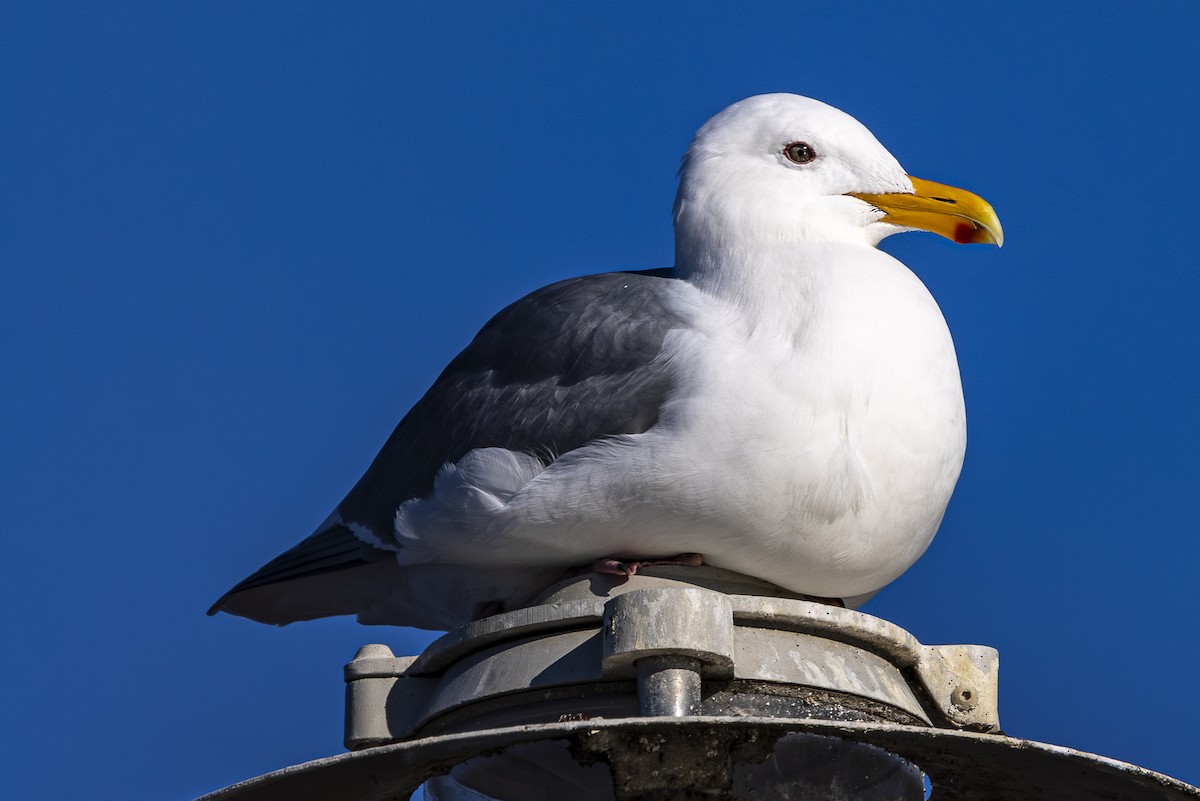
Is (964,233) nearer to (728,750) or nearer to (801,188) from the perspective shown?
(801,188)

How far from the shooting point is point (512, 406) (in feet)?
18.7

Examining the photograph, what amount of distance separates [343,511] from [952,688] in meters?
2.35

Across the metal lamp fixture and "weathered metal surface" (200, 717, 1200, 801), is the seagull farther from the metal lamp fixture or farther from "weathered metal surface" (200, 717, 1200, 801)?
"weathered metal surface" (200, 717, 1200, 801)

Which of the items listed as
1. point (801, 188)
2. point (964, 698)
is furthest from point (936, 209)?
point (964, 698)

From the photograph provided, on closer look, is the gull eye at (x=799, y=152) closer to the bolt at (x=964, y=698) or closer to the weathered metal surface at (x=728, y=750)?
the bolt at (x=964, y=698)

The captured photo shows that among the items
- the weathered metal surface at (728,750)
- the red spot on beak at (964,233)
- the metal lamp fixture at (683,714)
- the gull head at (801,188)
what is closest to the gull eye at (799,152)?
the gull head at (801,188)

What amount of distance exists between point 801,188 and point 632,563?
5.20 feet

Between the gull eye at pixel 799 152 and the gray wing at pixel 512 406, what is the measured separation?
1.99 feet

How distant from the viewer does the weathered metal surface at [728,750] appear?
3.62 m

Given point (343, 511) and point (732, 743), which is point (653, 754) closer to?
point (732, 743)

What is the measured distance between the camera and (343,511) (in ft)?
20.6

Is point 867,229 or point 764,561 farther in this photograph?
point 867,229

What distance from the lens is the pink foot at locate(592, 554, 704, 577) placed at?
5254 mm

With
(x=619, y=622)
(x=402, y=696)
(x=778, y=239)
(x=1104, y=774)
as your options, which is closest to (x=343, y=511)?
(x=402, y=696)
